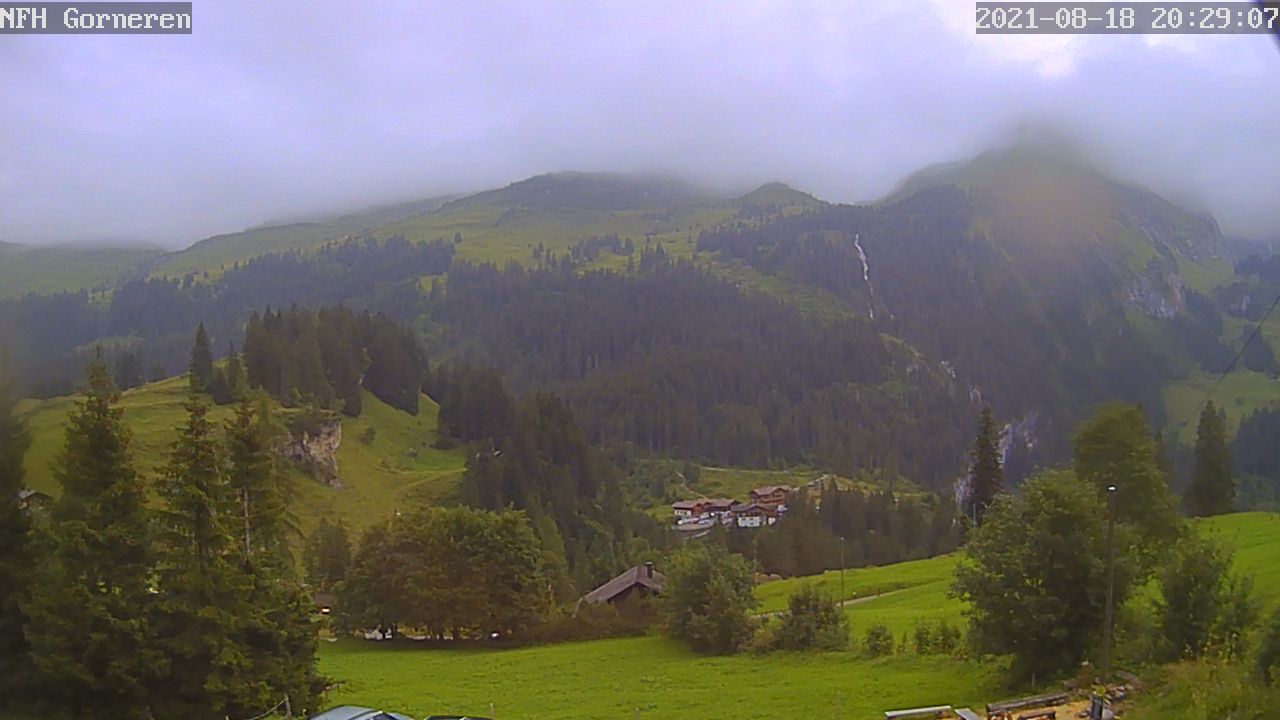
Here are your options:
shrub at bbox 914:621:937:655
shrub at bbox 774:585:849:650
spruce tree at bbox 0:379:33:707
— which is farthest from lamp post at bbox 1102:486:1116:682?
spruce tree at bbox 0:379:33:707

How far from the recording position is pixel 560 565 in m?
73.2

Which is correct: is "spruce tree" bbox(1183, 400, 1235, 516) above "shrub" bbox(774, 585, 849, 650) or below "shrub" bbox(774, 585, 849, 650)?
above

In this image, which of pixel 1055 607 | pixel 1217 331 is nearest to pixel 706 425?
pixel 1217 331

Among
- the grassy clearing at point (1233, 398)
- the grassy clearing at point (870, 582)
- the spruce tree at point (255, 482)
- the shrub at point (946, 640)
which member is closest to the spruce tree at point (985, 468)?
the grassy clearing at point (870, 582)

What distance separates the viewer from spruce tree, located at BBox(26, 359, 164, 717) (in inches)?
947

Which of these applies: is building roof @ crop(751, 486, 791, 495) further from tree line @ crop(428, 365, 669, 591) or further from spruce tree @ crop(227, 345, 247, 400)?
spruce tree @ crop(227, 345, 247, 400)

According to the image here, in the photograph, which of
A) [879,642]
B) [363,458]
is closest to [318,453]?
[363,458]

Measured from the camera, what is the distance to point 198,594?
2508 cm

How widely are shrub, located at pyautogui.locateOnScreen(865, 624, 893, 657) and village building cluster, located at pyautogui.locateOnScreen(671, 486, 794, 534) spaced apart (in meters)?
79.7

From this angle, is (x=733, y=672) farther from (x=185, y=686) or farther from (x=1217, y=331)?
(x=1217, y=331)

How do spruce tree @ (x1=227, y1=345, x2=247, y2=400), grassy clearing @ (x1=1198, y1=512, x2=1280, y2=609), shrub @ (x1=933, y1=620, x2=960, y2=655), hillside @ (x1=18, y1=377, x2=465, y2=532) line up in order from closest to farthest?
grassy clearing @ (x1=1198, y1=512, x2=1280, y2=609) < shrub @ (x1=933, y1=620, x2=960, y2=655) < hillside @ (x1=18, y1=377, x2=465, y2=532) < spruce tree @ (x1=227, y1=345, x2=247, y2=400)

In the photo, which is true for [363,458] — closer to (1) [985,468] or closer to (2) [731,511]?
(2) [731,511]

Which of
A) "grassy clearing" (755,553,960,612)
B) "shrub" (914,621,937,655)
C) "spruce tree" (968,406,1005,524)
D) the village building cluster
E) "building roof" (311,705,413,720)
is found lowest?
the village building cluster

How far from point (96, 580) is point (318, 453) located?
250 feet
